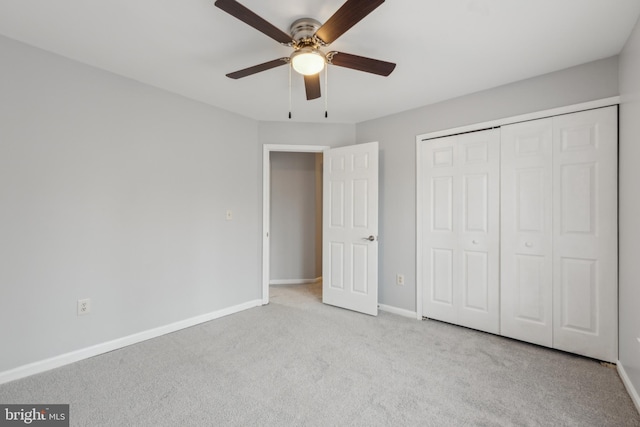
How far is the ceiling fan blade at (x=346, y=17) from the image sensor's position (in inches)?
53.0

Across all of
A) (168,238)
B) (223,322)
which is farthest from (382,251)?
(168,238)

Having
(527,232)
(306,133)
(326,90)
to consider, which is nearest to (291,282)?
(306,133)

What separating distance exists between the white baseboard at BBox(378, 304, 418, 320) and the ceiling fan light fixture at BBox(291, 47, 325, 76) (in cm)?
266

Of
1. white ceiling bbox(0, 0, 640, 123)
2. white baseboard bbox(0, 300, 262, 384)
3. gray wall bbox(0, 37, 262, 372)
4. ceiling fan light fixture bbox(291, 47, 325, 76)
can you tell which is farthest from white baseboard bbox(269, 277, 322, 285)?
ceiling fan light fixture bbox(291, 47, 325, 76)

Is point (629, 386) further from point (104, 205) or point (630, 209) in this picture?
point (104, 205)

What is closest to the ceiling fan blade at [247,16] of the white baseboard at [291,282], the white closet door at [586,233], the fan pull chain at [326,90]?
the fan pull chain at [326,90]

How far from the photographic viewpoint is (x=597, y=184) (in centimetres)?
227

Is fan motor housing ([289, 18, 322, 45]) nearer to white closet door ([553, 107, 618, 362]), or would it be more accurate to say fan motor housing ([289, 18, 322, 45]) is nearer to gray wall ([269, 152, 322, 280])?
white closet door ([553, 107, 618, 362])

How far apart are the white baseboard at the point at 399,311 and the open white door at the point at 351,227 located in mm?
238

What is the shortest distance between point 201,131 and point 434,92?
2374 millimetres

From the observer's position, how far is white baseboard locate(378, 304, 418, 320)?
3.29 meters

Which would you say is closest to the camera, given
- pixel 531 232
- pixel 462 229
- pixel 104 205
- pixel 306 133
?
pixel 104 205

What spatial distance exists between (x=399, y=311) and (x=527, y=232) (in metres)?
1.53

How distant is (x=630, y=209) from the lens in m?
1.95
